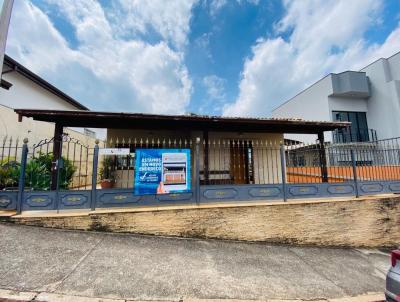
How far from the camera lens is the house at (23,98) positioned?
8.22m

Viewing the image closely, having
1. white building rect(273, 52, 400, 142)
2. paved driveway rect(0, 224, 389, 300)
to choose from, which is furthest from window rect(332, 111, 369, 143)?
paved driveway rect(0, 224, 389, 300)

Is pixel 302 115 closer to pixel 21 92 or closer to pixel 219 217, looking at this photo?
pixel 219 217

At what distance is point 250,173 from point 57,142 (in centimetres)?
718

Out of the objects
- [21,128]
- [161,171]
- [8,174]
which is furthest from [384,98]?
[21,128]

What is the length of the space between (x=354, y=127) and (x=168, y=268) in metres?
16.7

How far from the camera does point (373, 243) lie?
251 inches

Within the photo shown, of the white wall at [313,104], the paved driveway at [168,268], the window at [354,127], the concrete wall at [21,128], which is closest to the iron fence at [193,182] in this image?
the paved driveway at [168,268]

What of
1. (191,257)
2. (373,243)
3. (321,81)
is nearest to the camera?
(191,257)

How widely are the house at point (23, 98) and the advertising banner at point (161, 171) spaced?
647 centimetres

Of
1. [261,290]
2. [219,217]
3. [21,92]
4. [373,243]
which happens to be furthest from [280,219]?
[21,92]

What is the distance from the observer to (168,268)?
378 centimetres

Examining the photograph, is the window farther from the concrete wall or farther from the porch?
the concrete wall

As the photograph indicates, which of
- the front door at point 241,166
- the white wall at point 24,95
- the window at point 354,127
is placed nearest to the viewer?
the white wall at point 24,95

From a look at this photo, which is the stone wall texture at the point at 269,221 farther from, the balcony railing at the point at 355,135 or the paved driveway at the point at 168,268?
the balcony railing at the point at 355,135
